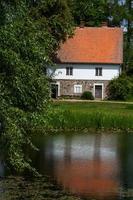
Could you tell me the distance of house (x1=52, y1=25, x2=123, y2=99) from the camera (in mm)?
87062

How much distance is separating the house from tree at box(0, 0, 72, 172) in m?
59.0

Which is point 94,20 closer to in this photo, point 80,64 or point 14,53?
point 80,64

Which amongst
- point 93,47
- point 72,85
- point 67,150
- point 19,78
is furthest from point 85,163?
point 93,47

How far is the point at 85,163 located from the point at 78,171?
10.3 feet

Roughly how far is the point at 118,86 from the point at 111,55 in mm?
5386

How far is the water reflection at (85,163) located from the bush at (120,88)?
30.4 metres

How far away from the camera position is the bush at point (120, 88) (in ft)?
273

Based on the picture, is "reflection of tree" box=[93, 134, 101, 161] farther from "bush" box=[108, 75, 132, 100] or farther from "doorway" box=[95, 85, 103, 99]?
"doorway" box=[95, 85, 103, 99]

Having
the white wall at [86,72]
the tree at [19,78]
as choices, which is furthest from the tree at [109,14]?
the tree at [19,78]

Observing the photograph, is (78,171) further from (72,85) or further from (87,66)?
(87,66)

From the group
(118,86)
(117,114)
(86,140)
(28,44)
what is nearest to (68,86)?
(118,86)

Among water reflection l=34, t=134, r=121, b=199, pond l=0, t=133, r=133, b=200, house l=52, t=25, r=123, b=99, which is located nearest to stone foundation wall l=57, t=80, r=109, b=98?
house l=52, t=25, r=123, b=99

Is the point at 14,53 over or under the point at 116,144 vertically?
over

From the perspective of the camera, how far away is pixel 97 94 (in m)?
87.2
